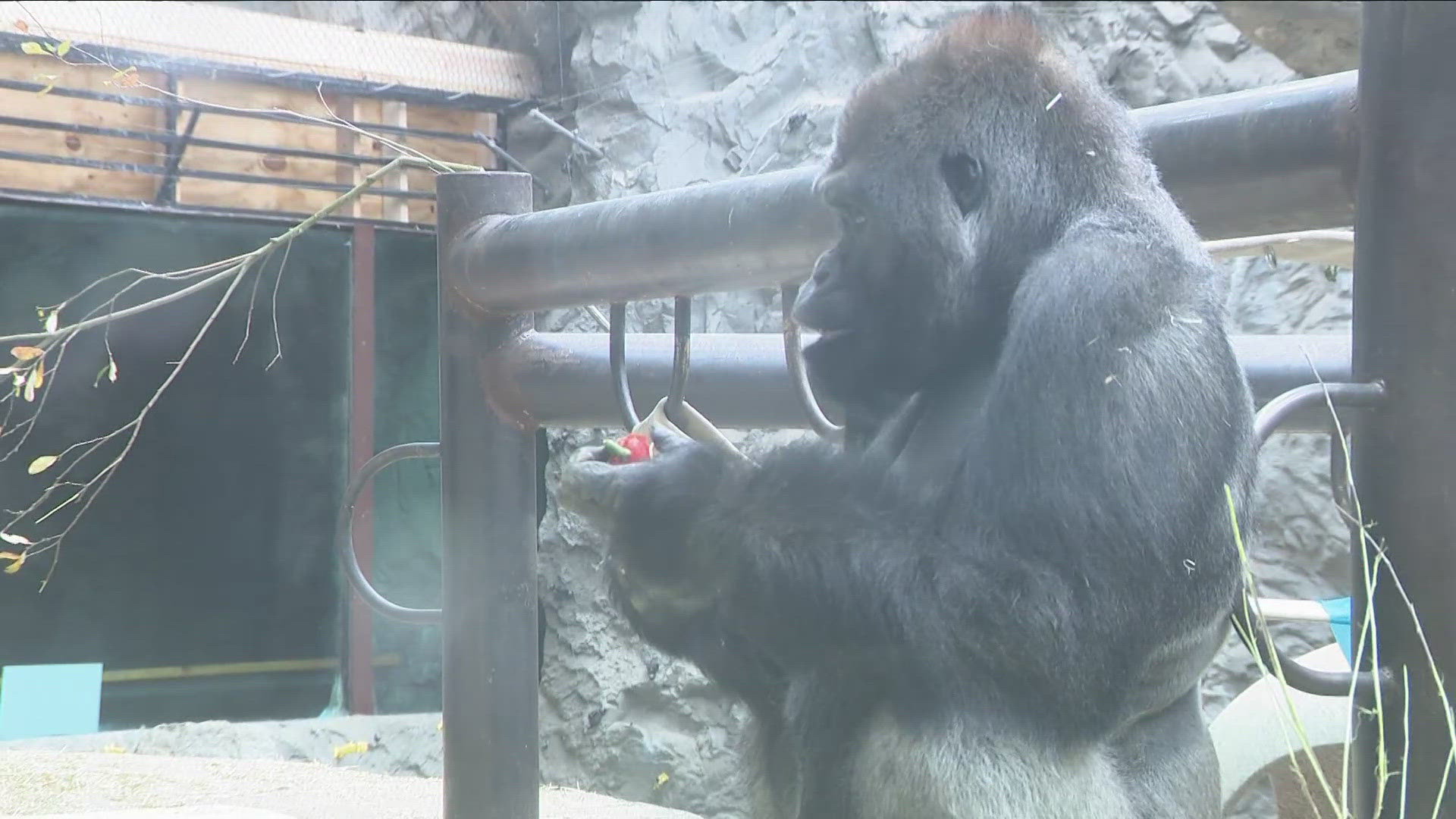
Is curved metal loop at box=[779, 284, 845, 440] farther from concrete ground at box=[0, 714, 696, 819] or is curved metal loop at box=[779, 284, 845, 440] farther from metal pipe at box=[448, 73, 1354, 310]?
concrete ground at box=[0, 714, 696, 819]

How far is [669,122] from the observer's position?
8.19m

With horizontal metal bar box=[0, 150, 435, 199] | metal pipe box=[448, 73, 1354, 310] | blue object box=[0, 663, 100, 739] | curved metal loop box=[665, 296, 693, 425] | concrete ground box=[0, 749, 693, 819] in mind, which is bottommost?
blue object box=[0, 663, 100, 739]

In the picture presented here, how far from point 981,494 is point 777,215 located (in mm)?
627

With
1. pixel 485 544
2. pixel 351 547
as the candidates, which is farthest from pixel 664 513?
pixel 351 547

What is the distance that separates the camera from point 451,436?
2863 millimetres

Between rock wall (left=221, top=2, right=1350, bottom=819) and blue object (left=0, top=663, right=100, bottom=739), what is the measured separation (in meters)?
1.81

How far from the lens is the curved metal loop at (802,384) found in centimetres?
233

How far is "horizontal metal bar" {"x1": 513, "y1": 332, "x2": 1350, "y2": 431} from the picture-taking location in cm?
247

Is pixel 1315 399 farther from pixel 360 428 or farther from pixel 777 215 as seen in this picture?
pixel 360 428

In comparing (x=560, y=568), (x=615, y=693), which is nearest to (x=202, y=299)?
(x=560, y=568)

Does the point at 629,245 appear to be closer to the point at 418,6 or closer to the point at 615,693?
Answer: the point at 615,693

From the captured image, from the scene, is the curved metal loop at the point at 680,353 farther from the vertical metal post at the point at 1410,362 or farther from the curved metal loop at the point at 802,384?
the vertical metal post at the point at 1410,362

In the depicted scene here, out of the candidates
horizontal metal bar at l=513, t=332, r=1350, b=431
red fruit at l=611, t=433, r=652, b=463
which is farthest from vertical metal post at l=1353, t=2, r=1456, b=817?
red fruit at l=611, t=433, r=652, b=463

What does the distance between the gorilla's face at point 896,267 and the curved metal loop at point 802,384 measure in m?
0.13
